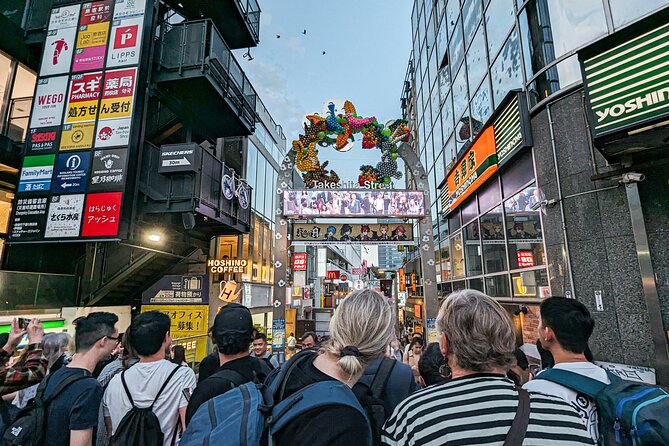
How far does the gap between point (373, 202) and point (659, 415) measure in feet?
30.6

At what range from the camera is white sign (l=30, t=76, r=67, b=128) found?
10.2 metres

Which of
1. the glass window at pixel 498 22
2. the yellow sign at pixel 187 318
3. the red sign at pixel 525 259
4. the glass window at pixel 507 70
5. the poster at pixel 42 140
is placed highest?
the glass window at pixel 498 22

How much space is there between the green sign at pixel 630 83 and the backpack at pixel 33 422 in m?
6.79

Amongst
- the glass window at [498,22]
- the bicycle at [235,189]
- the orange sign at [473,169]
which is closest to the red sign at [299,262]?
the bicycle at [235,189]

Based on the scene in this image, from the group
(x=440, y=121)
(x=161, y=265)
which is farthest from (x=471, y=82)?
(x=161, y=265)

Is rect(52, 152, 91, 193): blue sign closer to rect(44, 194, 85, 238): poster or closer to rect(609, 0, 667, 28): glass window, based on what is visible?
rect(44, 194, 85, 238): poster

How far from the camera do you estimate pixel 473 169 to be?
1057 centimetres

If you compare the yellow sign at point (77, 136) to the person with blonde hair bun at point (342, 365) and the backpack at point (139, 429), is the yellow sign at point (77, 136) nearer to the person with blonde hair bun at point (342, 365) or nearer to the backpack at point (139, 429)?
the backpack at point (139, 429)

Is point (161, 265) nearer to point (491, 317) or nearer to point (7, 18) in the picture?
point (7, 18)

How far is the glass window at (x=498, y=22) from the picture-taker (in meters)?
8.70

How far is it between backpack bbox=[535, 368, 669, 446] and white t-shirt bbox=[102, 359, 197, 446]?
9.69 ft

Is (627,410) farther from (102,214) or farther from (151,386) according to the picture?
(102,214)

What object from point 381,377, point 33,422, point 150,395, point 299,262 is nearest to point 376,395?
point 381,377

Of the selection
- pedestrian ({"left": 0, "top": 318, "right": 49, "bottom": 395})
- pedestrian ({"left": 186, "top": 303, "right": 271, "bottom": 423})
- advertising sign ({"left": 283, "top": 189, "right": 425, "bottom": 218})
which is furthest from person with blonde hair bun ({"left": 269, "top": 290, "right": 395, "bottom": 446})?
advertising sign ({"left": 283, "top": 189, "right": 425, "bottom": 218})
